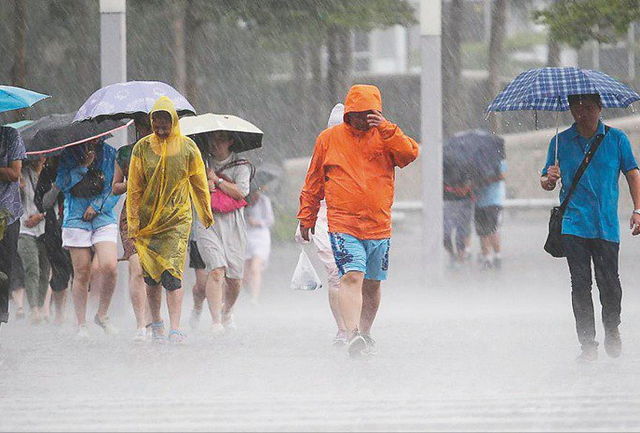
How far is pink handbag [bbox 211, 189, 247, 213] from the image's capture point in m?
11.7

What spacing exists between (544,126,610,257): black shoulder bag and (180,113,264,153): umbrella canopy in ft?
9.32

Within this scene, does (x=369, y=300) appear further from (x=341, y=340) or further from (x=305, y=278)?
(x=305, y=278)

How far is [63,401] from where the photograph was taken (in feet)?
26.5

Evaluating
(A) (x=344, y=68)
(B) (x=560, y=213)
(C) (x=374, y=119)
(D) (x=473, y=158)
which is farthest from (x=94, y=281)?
(A) (x=344, y=68)

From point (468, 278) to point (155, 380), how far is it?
344 inches

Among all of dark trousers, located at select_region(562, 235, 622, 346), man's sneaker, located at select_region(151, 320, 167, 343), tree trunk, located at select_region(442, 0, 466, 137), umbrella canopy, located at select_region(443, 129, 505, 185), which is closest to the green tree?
umbrella canopy, located at select_region(443, 129, 505, 185)

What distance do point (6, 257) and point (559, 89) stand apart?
3.92 metres

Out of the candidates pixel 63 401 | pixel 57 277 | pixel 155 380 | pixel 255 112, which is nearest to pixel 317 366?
pixel 155 380

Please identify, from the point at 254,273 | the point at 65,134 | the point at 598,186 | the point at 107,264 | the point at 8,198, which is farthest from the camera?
the point at 254,273

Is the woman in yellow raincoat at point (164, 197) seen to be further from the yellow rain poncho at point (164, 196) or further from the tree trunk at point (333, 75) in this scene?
the tree trunk at point (333, 75)

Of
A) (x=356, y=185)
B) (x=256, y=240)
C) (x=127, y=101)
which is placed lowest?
(x=256, y=240)

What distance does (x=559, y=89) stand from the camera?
9406 millimetres

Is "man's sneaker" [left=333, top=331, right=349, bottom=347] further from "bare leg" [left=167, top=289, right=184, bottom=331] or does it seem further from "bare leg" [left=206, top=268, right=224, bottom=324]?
"bare leg" [left=206, top=268, right=224, bottom=324]

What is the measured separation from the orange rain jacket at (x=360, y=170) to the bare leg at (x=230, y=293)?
209cm
